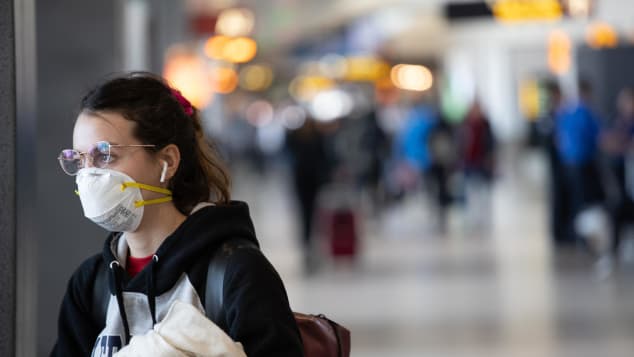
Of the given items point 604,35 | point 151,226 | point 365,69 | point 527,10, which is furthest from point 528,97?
point 151,226

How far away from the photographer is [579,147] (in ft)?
43.0

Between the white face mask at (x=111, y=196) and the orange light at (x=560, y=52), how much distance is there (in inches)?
840

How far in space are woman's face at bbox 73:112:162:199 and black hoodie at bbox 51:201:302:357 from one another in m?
0.18

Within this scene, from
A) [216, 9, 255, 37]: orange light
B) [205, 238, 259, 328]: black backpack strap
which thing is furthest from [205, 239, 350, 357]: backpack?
[216, 9, 255, 37]: orange light

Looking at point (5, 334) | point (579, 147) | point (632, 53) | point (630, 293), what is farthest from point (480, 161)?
point (5, 334)

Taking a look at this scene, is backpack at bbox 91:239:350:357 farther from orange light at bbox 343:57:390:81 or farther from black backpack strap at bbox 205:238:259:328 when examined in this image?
orange light at bbox 343:57:390:81

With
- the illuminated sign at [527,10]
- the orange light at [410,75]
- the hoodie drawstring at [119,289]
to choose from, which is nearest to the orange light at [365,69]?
the orange light at [410,75]

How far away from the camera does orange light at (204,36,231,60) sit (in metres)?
25.1

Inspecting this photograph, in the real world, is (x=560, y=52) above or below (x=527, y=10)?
below

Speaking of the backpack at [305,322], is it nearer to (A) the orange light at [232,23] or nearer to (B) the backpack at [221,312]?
(B) the backpack at [221,312]

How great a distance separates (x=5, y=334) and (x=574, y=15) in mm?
13029

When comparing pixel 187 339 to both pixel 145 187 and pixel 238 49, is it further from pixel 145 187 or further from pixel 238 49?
pixel 238 49

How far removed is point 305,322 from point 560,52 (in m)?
23.1

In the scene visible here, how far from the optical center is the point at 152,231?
3.10 m
